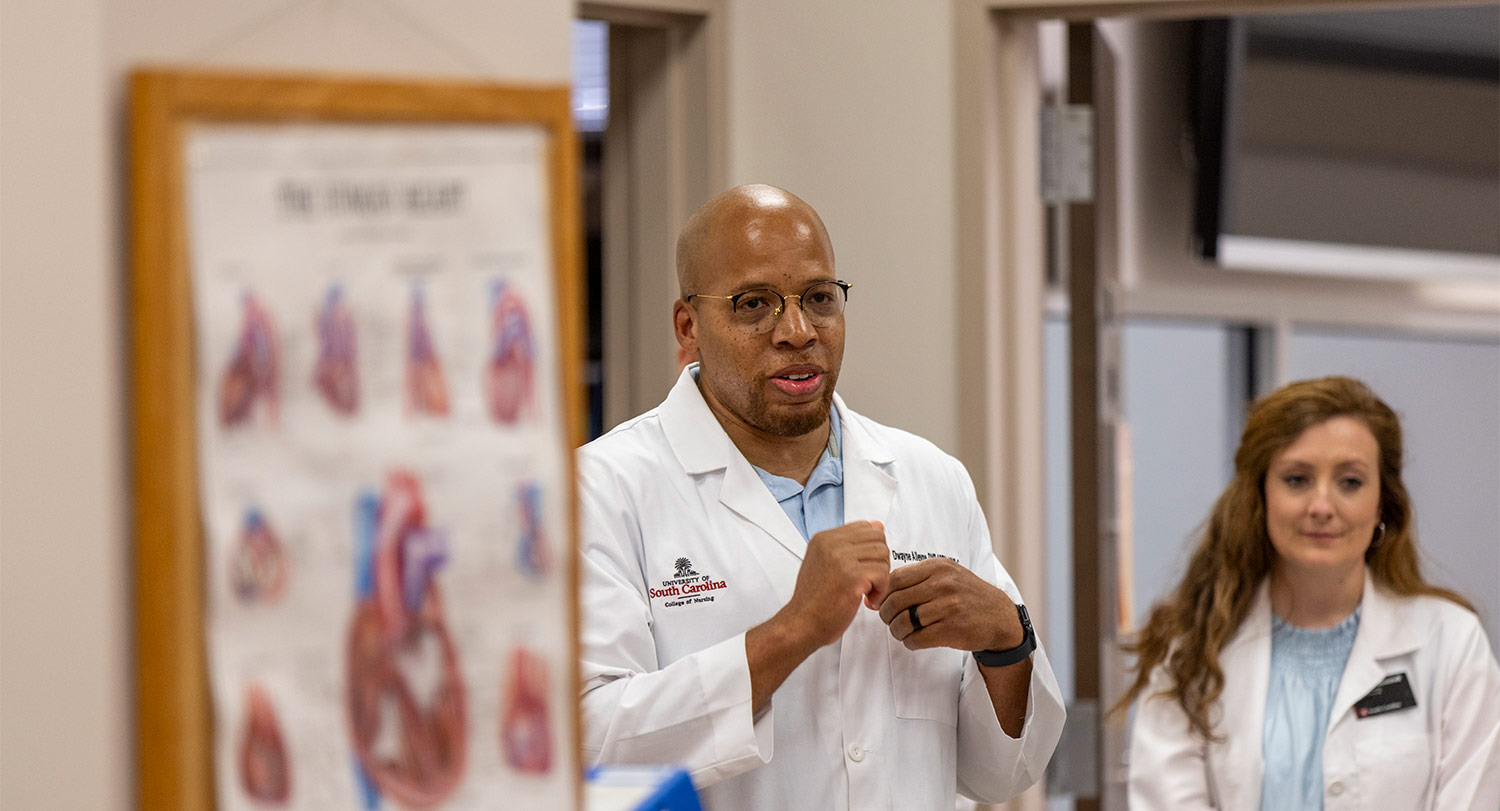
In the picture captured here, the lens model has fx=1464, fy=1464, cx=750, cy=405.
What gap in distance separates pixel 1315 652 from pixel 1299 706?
0.10 metres

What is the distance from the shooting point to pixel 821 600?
1595 millimetres

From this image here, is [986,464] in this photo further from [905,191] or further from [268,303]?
[268,303]

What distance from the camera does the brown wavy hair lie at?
2488 millimetres

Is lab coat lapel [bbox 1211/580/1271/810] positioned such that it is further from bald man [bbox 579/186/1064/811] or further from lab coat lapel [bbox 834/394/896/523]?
lab coat lapel [bbox 834/394/896/523]

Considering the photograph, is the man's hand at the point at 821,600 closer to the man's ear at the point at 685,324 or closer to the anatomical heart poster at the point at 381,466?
the man's ear at the point at 685,324

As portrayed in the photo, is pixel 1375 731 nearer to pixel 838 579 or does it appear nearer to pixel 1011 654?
pixel 1011 654

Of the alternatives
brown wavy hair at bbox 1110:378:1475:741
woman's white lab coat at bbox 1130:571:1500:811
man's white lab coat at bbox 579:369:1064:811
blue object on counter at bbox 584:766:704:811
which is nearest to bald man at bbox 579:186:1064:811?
man's white lab coat at bbox 579:369:1064:811

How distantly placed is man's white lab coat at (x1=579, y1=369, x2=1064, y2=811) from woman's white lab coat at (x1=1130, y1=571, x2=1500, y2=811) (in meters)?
0.60

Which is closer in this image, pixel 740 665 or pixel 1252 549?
pixel 740 665

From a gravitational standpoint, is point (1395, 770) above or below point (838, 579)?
below

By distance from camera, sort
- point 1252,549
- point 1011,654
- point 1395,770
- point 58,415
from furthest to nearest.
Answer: point 1252,549 → point 1395,770 → point 1011,654 → point 58,415

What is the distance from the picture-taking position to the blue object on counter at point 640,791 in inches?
41.8

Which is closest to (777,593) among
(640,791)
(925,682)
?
(925,682)

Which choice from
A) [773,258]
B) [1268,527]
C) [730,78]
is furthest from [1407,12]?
[773,258]
